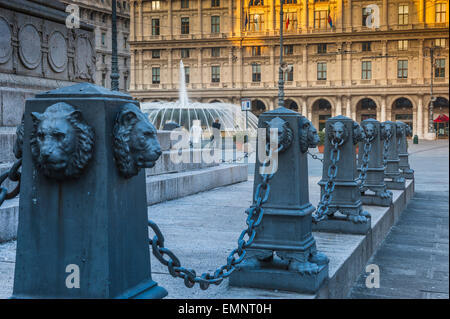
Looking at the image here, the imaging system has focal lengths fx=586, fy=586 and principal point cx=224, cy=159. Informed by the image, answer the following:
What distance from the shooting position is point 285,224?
3.82m

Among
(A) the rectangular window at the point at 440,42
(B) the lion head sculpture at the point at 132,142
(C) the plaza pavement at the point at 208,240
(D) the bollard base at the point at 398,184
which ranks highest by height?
(A) the rectangular window at the point at 440,42

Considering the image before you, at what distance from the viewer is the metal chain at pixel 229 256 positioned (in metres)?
2.60

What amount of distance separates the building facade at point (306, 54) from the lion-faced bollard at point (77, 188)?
58.5 meters

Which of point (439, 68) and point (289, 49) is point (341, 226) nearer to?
point (439, 68)

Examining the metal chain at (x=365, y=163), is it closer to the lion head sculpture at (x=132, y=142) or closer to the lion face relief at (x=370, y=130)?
the lion face relief at (x=370, y=130)

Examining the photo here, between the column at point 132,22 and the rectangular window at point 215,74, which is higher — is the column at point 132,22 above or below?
above

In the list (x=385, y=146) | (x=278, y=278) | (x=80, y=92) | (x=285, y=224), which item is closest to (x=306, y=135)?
(x=285, y=224)

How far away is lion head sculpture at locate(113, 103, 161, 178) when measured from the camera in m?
2.12

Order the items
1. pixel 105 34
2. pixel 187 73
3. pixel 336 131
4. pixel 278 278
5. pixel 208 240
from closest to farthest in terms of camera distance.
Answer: pixel 278 278 → pixel 208 240 → pixel 336 131 → pixel 187 73 → pixel 105 34

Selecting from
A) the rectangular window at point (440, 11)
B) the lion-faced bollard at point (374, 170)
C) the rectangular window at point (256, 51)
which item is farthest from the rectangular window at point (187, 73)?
the lion-faced bollard at point (374, 170)

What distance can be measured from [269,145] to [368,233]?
2.42 m

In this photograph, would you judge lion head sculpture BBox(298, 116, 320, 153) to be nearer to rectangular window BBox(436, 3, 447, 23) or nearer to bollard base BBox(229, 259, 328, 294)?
bollard base BBox(229, 259, 328, 294)

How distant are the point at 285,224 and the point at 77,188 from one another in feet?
6.50

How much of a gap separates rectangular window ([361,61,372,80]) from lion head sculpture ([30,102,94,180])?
63930 millimetres
